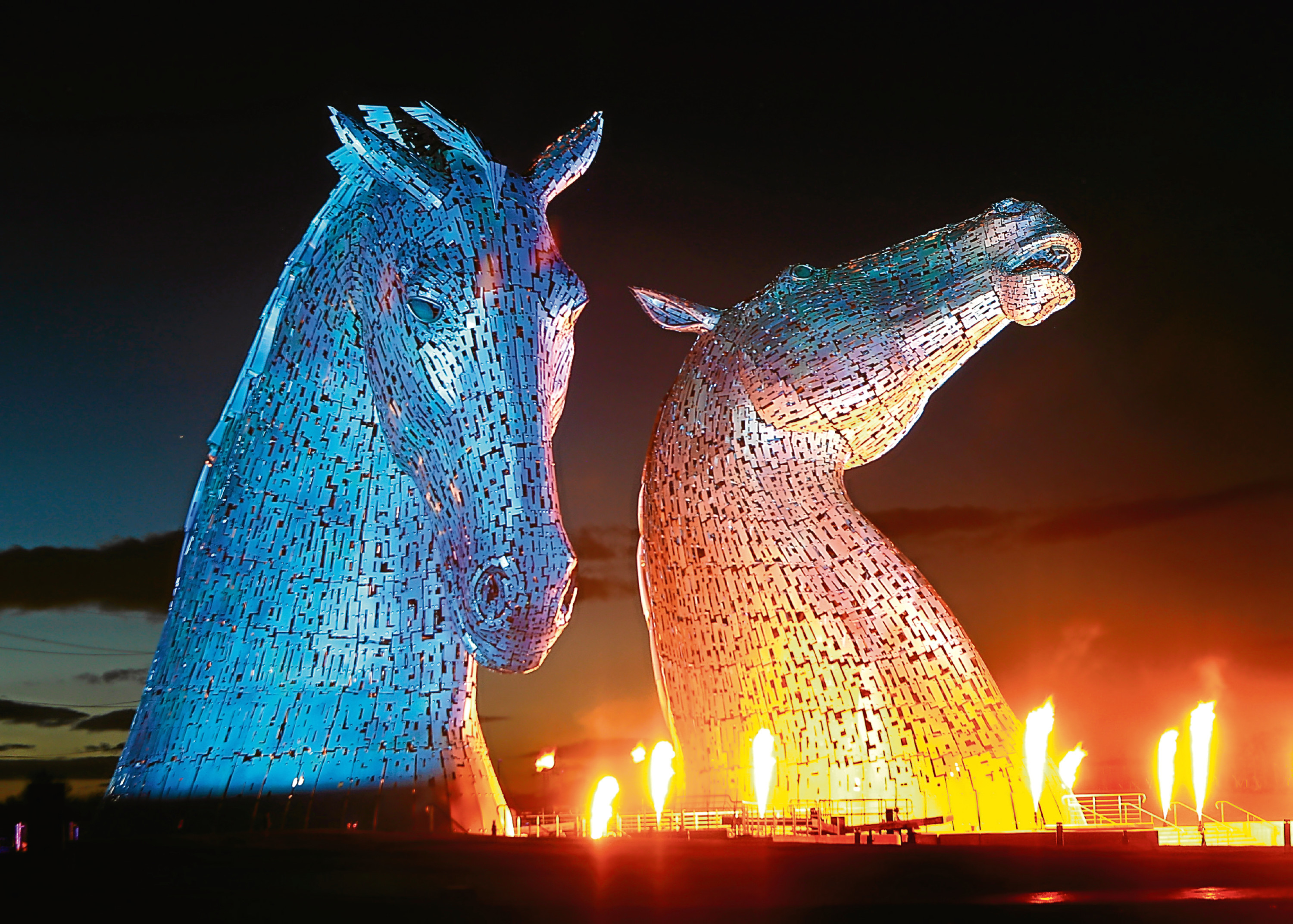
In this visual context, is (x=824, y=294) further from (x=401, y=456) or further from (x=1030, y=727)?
(x=401, y=456)

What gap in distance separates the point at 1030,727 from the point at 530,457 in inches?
268

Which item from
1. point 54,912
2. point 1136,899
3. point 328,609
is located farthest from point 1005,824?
point 54,912

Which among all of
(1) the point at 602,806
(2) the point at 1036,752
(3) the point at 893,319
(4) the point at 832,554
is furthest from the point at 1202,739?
(1) the point at 602,806

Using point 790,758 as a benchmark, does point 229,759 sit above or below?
below

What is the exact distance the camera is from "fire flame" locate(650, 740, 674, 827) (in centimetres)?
1113

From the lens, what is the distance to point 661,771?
37.0 feet

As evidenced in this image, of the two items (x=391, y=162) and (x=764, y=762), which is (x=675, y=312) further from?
(x=391, y=162)

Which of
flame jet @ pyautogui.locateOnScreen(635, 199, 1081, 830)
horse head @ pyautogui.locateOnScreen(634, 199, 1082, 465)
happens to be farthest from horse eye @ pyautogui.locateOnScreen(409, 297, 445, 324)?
horse head @ pyautogui.locateOnScreen(634, 199, 1082, 465)

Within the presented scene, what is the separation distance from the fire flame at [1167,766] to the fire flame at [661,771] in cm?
501

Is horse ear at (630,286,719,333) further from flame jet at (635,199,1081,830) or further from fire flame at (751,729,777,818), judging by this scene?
fire flame at (751,729,777,818)

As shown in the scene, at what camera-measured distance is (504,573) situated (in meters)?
3.82

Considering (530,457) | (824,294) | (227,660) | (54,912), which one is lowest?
(54,912)

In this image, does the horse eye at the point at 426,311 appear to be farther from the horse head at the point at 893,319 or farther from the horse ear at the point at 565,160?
the horse head at the point at 893,319

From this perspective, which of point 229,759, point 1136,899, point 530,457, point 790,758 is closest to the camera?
point 530,457
